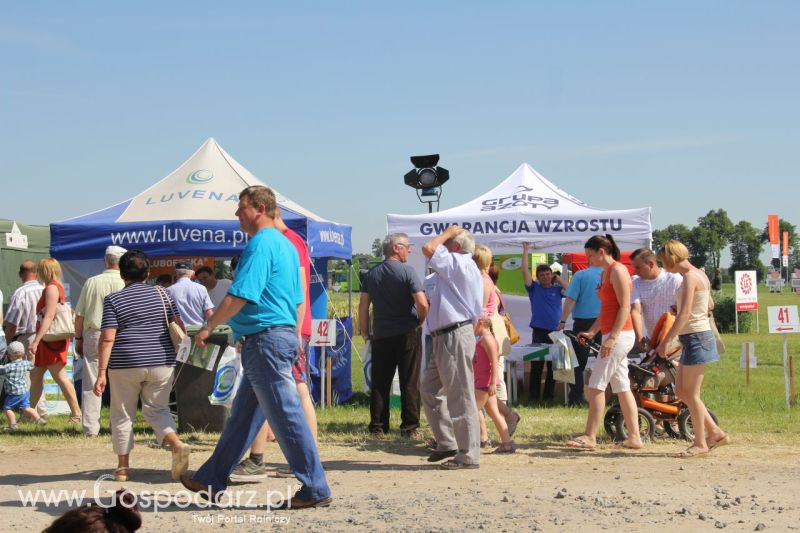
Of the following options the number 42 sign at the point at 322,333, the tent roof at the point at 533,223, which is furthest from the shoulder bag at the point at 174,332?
the tent roof at the point at 533,223

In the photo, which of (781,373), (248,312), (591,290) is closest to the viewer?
(248,312)

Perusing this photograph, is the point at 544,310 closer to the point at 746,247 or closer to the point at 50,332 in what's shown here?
the point at 50,332

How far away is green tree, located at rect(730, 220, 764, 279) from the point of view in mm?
122562

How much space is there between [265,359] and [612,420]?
4.33 metres

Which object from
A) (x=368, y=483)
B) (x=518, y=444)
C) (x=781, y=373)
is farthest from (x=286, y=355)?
(x=781, y=373)

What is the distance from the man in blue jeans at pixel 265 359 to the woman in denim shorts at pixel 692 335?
3.40m

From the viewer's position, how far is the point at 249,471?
7.13 m

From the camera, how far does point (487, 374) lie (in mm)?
8164

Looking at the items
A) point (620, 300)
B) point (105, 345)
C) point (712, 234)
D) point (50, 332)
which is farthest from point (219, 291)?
point (712, 234)

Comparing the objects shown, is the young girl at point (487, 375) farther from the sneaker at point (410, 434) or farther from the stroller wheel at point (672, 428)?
the stroller wheel at point (672, 428)

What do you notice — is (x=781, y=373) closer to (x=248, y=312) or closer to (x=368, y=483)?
(x=368, y=483)

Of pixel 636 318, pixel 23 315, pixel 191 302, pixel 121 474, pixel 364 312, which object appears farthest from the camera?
pixel 23 315

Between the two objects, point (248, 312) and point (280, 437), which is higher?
point (248, 312)

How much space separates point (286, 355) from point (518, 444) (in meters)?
3.70
